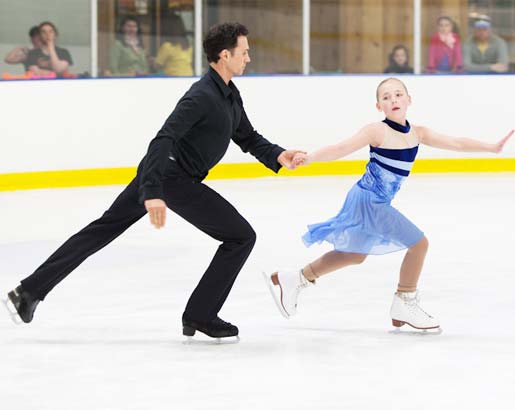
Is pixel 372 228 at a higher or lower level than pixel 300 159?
lower

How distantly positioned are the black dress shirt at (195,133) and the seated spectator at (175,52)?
6.92 meters

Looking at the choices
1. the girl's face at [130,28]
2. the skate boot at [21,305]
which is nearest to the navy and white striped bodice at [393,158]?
the skate boot at [21,305]

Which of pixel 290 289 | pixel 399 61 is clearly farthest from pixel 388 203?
pixel 399 61

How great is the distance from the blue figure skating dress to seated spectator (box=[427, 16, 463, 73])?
776 cm

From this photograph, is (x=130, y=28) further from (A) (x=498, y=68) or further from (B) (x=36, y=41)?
(A) (x=498, y=68)

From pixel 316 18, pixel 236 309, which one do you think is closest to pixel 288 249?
pixel 236 309

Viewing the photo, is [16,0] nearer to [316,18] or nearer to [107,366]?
[316,18]

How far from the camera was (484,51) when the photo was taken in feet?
43.2

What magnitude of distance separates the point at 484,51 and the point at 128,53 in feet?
11.2

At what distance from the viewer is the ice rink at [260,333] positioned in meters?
4.37

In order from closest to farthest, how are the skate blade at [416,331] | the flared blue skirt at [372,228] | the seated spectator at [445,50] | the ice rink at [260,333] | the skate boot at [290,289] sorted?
the ice rink at [260,333], the flared blue skirt at [372,228], the skate blade at [416,331], the skate boot at [290,289], the seated spectator at [445,50]

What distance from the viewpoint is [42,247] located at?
779 centimetres

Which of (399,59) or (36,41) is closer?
(36,41)

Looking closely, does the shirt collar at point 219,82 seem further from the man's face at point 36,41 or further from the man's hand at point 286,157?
the man's face at point 36,41
